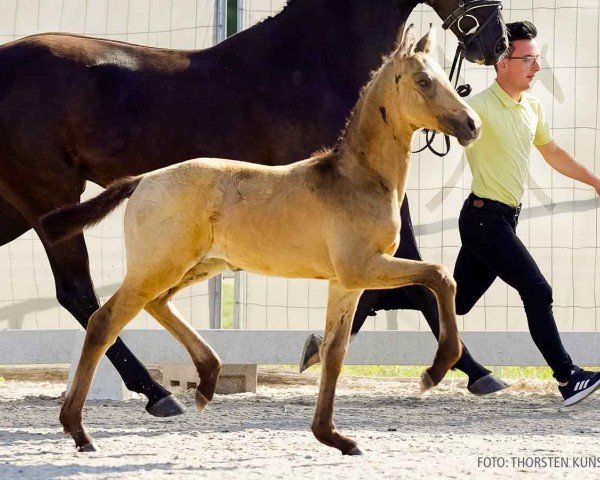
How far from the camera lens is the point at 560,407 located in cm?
670

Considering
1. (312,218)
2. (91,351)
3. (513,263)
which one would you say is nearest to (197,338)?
(91,351)

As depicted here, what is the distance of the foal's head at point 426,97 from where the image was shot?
15.7ft

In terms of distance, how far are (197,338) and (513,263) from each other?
1.66 meters

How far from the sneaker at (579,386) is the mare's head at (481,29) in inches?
61.9

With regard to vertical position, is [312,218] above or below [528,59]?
below

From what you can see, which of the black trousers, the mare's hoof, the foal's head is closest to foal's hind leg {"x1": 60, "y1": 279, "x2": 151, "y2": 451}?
the mare's hoof

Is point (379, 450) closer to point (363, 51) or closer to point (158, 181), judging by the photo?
point (158, 181)

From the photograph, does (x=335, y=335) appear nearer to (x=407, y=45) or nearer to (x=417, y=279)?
(x=417, y=279)

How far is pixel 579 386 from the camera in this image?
6.18 m

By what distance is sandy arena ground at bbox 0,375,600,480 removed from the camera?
462cm

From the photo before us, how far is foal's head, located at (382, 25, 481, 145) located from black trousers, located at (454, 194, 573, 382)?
138cm

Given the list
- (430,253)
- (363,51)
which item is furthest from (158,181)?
(430,253)

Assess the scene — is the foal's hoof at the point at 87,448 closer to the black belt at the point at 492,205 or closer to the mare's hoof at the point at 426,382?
the mare's hoof at the point at 426,382

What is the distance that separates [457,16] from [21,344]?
3.23 metres
